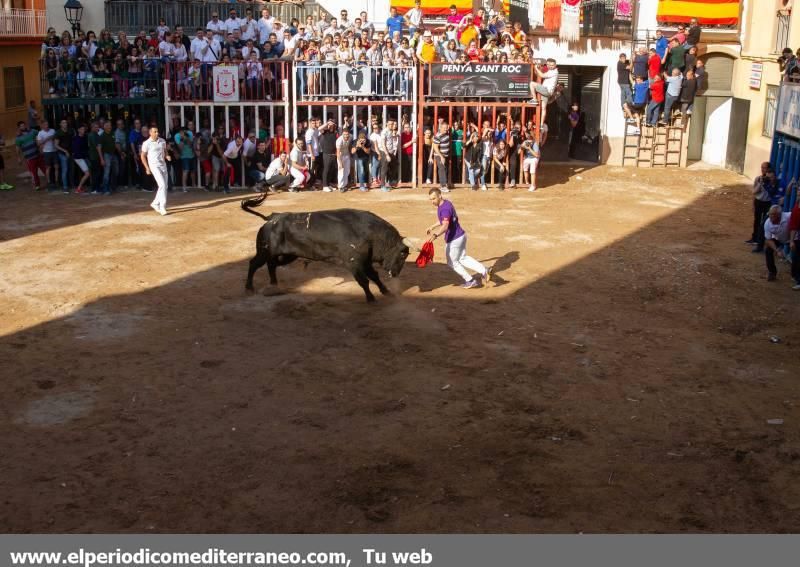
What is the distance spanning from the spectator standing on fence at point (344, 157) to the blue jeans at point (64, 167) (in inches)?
261

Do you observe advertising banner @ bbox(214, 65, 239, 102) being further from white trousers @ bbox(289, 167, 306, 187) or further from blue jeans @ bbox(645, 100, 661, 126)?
blue jeans @ bbox(645, 100, 661, 126)

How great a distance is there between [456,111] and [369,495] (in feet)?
56.5

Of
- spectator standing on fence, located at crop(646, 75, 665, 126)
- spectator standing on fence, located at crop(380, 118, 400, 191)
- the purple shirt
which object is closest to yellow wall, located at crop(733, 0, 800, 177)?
spectator standing on fence, located at crop(646, 75, 665, 126)

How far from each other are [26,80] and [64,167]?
46.5 ft

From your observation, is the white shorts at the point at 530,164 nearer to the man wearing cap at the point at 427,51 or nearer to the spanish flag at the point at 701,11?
the man wearing cap at the point at 427,51

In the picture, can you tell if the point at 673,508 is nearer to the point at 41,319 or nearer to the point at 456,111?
the point at 41,319

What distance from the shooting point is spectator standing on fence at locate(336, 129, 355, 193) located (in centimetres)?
2227

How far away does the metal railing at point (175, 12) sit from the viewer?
30828 mm

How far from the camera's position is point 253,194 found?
2231cm

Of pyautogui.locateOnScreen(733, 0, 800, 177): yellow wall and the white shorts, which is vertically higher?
pyautogui.locateOnScreen(733, 0, 800, 177): yellow wall

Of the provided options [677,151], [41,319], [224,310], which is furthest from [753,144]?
[41,319]

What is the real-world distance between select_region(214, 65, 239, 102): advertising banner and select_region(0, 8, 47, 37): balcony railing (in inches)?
533

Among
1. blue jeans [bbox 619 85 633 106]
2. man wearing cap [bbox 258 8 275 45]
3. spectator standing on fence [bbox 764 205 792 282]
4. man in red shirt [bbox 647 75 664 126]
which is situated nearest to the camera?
spectator standing on fence [bbox 764 205 792 282]

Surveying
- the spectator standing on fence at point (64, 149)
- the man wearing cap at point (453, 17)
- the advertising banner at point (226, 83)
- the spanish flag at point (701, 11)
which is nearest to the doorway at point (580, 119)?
the spanish flag at point (701, 11)
